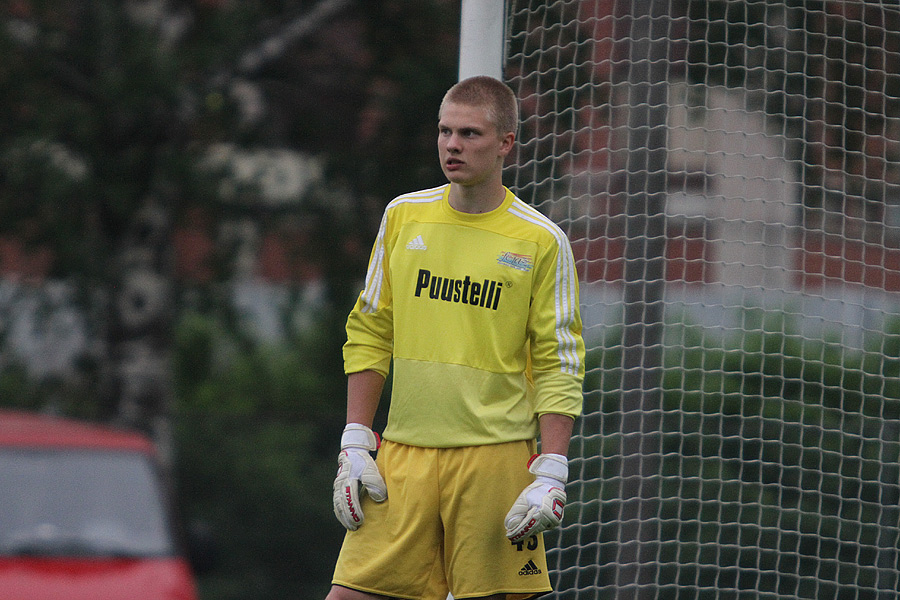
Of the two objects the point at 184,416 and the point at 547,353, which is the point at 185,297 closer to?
the point at 184,416

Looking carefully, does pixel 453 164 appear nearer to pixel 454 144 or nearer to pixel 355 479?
pixel 454 144

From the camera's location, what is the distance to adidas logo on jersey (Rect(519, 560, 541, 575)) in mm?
3592

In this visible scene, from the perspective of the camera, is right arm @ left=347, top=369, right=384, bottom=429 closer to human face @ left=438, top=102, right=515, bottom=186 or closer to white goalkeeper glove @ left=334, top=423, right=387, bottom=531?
white goalkeeper glove @ left=334, top=423, right=387, bottom=531

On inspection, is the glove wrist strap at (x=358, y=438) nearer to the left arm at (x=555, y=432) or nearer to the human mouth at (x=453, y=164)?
the left arm at (x=555, y=432)

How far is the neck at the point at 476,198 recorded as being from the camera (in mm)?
3580

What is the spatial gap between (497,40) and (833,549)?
356 cm

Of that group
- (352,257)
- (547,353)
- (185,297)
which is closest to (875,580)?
(547,353)

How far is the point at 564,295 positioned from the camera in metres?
3.59

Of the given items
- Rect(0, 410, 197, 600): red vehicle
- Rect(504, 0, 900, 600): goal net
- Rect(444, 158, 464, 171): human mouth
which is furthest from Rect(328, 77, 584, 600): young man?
Rect(0, 410, 197, 600): red vehicle

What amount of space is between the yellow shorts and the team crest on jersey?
50 centimetres

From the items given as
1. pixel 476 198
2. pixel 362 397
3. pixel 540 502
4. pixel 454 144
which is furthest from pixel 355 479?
pixel 454 144

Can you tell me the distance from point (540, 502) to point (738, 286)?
3.03 meters

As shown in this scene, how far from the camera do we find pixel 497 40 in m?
4.52

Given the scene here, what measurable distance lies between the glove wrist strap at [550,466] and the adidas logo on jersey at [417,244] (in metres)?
0.68
